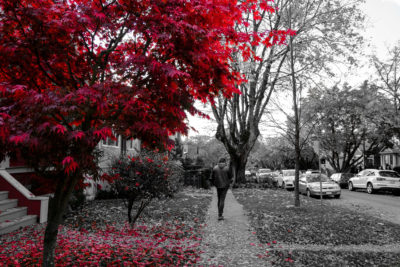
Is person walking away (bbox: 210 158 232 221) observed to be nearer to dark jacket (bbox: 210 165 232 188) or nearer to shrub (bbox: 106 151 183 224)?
dark jacket (bbox: 210 165 232 188)

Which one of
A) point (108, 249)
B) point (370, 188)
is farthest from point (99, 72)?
point (370, 188)

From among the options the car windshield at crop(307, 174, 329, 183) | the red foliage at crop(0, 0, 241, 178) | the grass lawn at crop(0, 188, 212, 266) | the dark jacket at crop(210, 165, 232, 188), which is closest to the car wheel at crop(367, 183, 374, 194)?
the car windshield at crop(307, 174, 329, 183)

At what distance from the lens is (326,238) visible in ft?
22.6

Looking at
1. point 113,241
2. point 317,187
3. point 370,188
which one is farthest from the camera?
point 370,188

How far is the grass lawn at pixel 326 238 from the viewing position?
5.56 meters

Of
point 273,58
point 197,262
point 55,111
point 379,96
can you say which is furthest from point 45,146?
point 379,96

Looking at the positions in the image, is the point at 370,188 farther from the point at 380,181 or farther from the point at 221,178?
the point at 221,178

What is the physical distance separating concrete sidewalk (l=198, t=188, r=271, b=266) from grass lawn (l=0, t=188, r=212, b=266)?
0.83 feet

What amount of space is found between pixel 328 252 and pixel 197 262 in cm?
252

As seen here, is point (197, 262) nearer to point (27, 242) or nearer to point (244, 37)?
point (27, 242)

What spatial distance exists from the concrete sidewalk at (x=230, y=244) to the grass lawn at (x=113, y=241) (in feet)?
0.83

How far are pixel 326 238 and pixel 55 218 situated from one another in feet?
18.2

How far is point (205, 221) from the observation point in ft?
30.0

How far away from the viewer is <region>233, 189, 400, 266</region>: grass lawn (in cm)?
556
